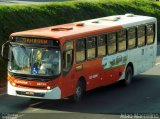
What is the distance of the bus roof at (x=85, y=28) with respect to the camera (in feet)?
57.4

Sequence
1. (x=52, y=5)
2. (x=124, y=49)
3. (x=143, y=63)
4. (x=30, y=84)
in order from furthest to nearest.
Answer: (x=52, y=5) < (x=143, y=63) < (x=124, y=49) < (x=30, y=84)

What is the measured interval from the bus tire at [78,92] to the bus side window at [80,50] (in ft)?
2.62

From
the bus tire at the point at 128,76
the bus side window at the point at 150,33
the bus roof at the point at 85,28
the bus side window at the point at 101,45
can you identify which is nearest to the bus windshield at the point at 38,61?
the bus roof at the point at 85,28

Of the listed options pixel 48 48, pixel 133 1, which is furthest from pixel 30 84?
pixel 133 1

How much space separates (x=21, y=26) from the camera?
2561cm

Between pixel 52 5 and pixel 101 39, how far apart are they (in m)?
11.0

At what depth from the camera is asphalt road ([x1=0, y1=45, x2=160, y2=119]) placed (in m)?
16.2

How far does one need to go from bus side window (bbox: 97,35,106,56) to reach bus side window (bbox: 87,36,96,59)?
0.32 metres

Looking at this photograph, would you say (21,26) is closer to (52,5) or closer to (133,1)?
(52,5)

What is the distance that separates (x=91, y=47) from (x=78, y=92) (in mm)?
1831

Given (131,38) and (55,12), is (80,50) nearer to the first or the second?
(131,38)

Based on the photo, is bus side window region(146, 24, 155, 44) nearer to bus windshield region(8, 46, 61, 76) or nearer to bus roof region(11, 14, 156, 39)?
bus roof region(11, 14, 156, 39)

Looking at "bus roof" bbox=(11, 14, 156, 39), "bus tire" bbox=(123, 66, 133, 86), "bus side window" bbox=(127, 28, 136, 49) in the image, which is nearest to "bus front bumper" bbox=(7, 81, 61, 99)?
"bus roof" bbox=(11, 14, 156, 39)

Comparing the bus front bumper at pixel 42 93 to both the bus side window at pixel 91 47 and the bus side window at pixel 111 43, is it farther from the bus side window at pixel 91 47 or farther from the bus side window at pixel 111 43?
the bus side window at pixel 111 43
